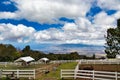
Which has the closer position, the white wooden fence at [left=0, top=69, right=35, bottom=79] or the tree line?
Answer: the white wooden fence at [left=0, top=69, right=35, bottom=79]

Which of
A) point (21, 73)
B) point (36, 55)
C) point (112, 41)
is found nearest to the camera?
point (21, 73)

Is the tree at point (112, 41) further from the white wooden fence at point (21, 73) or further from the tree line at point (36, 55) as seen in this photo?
the white wooden fence at point (21, 73)

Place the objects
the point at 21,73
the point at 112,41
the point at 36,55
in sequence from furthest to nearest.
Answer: the point at 36,55, the point at 112,41, the point at 21,73

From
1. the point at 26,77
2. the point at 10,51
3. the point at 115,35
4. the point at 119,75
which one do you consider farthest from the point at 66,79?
the point at 10,51

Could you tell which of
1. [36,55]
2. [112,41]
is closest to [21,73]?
[112,41]

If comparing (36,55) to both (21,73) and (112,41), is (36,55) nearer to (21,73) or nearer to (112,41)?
(112,41)

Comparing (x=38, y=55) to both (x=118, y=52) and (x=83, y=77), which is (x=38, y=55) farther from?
(x=83, y=77)

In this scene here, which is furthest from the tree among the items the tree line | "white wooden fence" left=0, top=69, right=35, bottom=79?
"white wooden fence" left=0, top=69, right=35, bottom=79

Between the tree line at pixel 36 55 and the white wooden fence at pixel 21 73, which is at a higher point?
the tree line at pixel 36 55

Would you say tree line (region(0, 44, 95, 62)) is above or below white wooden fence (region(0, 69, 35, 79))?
above

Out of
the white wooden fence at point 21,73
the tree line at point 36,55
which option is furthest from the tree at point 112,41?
the white wooden fence at point 21,73

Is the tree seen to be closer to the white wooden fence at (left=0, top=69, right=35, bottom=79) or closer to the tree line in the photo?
the tree line

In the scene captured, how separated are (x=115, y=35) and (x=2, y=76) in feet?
192

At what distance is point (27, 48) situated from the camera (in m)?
157
